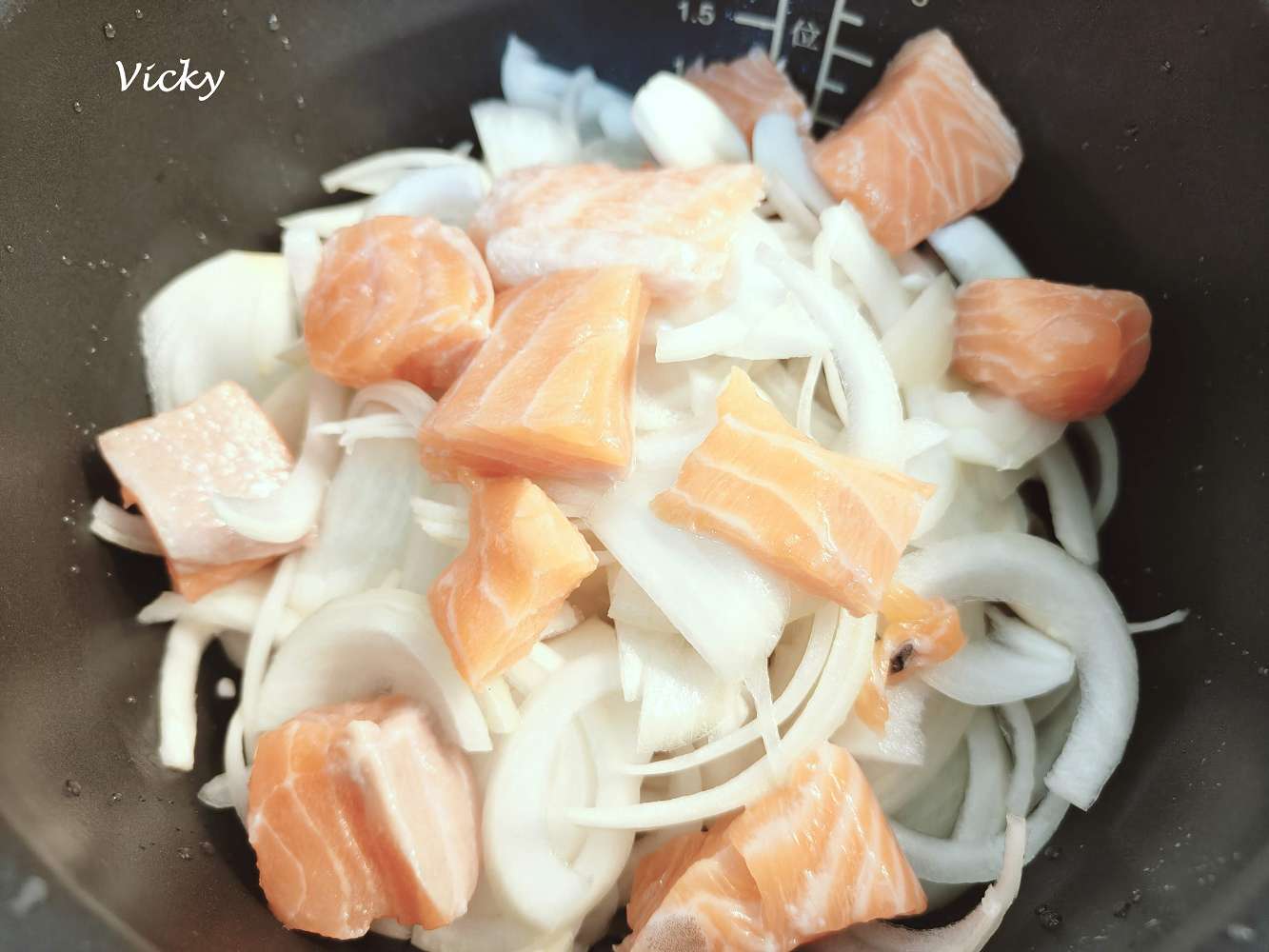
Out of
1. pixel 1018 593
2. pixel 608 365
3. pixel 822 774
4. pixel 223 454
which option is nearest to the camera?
pixel 822 774

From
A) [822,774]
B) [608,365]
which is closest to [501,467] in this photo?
[608,365]

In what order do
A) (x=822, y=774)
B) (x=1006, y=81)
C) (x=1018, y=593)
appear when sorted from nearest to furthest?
(x=822, y=774)
(x=1018, y=593)
(x=1006, y=81)

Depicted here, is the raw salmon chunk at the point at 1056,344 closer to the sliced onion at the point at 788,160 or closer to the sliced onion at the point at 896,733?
the sliced onion at the point at 788,160

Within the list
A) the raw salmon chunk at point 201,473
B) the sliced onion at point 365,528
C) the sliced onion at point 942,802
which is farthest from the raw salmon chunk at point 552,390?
the sliced onion at point 942,802

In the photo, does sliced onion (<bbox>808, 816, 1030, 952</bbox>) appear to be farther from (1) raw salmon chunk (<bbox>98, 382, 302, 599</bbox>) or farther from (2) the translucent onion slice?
(1) raw salmon chunk (<bbox>98, 382, 302, 599</bbox>)

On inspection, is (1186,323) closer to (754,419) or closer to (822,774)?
(754,419)

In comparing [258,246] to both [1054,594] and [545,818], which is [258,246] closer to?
[545,818]
